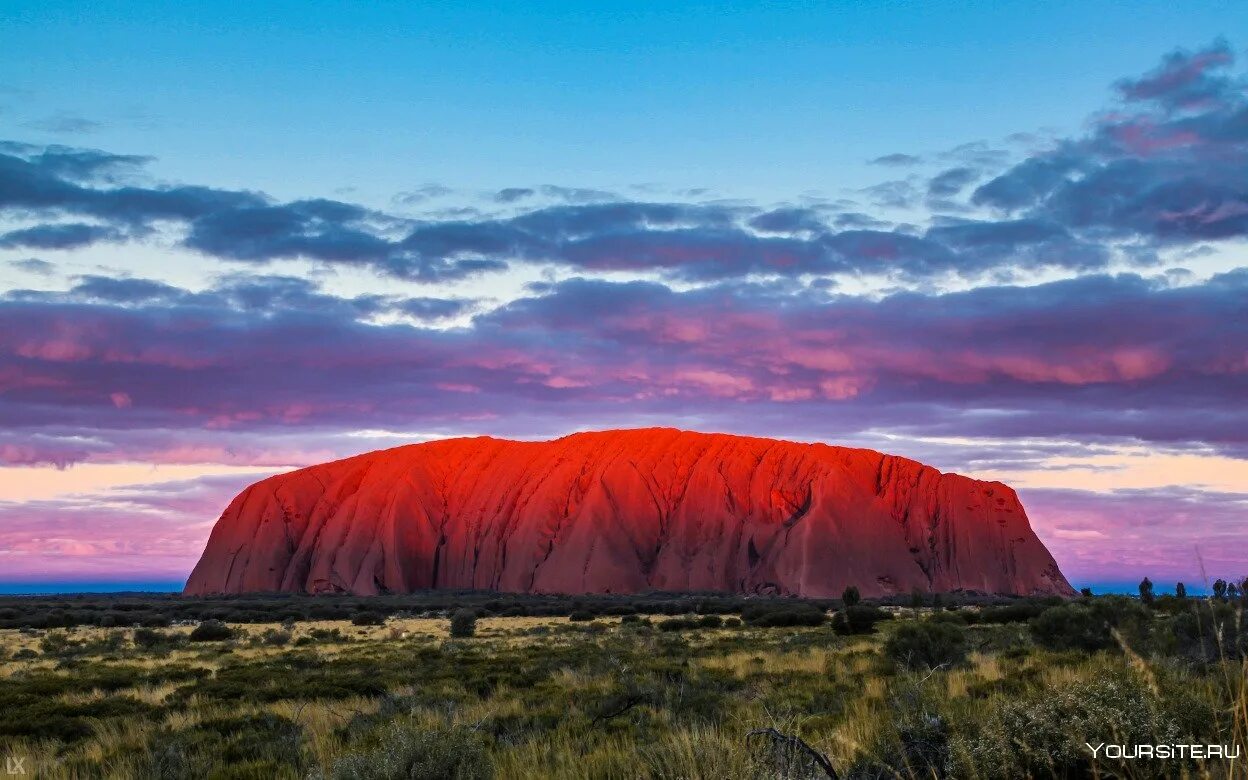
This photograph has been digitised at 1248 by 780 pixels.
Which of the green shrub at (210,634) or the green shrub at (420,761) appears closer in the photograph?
the green shrub at (420,761)

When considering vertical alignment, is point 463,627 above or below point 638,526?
below

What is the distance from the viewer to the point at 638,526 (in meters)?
102

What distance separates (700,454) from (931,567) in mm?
30375

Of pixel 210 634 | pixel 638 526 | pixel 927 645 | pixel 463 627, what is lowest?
pixel 463 627

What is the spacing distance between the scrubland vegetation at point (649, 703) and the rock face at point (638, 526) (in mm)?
58119

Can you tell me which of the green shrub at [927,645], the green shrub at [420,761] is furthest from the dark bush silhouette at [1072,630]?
the green shrub at [420,761]

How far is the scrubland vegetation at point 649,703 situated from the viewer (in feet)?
22.7

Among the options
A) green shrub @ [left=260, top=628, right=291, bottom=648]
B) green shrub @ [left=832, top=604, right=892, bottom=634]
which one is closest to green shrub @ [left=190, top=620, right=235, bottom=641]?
green shrub @ [left=260, top=628, right=291, bottom=648]

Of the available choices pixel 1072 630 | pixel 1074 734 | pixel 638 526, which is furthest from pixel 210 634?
pixel 638 526

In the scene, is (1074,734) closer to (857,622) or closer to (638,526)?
(857,622)

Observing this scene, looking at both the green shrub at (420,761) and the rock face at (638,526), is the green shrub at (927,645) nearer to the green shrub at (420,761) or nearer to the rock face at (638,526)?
the green shrub at (420,761)

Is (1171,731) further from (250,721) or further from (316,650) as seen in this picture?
(316,650)

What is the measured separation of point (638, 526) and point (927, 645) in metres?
81.1

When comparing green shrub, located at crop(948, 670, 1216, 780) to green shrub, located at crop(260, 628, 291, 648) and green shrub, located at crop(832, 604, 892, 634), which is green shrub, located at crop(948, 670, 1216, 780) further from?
green shrub, located at crop(260, 628, 291, 648)
